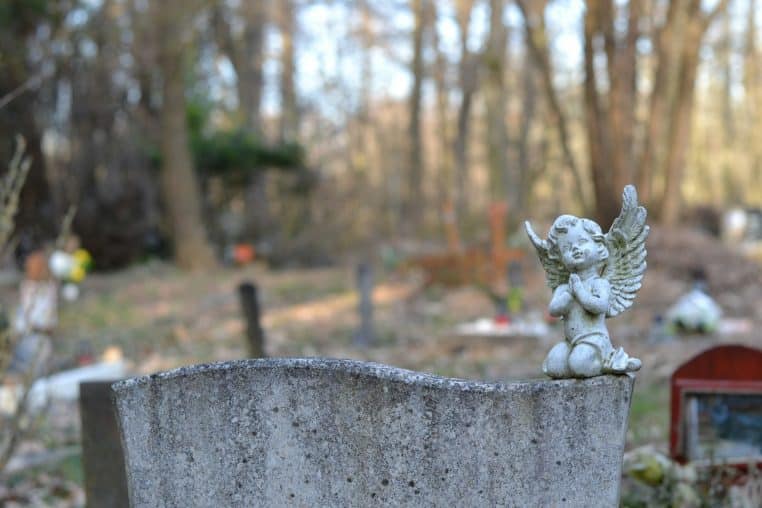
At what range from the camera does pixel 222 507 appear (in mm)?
3186

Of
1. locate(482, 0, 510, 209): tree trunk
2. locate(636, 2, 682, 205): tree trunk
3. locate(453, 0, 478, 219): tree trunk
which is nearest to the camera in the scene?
locate(636, 2, 682, 205): tree trunk

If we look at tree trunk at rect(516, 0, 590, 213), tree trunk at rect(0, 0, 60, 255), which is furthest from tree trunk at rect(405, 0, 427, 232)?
tree trunk at rect(0, 0, 60, 255)

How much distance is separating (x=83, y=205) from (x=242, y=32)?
973cm

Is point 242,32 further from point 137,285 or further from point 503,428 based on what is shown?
point 503,428

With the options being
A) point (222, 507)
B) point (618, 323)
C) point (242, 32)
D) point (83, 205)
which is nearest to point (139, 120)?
point (83, 205)

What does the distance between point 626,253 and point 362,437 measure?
3.40 ft

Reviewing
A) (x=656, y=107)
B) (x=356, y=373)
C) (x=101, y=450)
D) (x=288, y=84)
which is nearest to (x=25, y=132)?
(x=656, y=107)

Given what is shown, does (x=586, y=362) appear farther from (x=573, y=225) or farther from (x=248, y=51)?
(x=248, y=51)

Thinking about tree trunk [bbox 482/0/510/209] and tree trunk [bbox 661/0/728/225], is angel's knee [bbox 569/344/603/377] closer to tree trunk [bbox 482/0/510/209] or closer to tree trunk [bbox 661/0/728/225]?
tree trunk [bbox 661/0/728/225]

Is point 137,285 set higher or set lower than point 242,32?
lower

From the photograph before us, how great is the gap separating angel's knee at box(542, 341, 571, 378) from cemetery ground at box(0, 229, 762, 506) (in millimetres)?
3523

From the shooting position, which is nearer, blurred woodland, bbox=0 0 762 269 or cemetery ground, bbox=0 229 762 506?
cemetery ground, bbox=0 229 762 506

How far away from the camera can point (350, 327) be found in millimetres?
12102

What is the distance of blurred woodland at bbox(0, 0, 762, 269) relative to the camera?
16.8m
